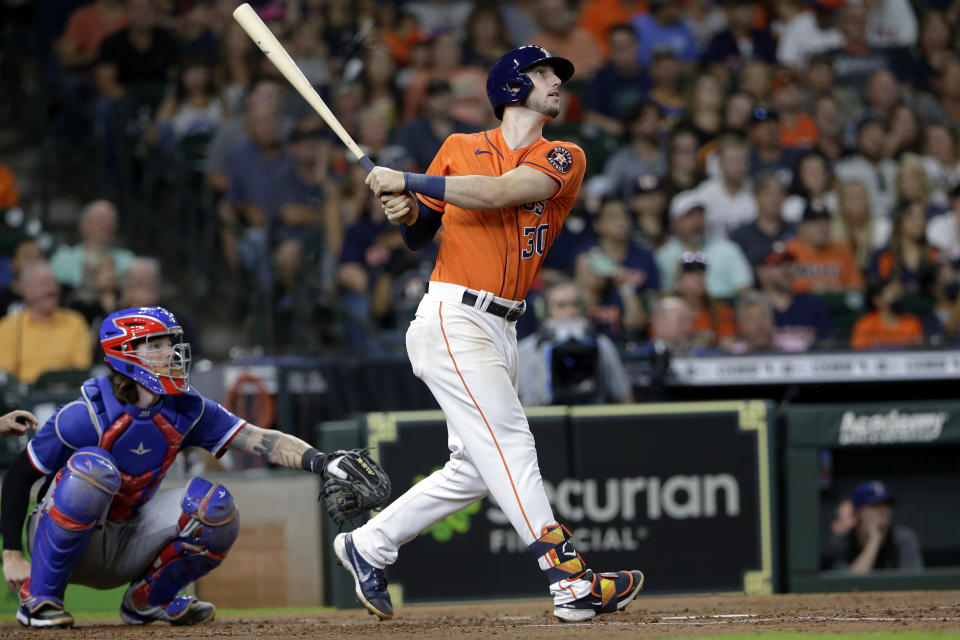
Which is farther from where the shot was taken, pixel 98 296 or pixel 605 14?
pixel 605 14

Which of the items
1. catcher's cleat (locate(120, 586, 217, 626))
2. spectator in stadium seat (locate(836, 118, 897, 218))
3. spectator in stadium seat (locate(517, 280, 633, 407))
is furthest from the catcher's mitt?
spectator in stadium seat (locate(836, 118, 897, 218))

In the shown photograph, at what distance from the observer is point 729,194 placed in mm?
10055

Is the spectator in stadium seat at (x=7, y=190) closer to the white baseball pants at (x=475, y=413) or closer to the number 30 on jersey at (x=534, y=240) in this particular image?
the white baseball pants at (x=475, y=413)

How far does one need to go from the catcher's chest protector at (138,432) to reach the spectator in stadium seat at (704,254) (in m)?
4.80

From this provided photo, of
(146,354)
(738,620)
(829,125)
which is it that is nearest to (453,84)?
(829,125)

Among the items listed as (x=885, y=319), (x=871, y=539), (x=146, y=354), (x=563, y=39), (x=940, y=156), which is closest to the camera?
(x=146, y=354)

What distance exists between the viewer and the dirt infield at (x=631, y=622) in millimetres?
4336

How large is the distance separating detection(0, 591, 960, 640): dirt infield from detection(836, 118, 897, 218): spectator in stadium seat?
200 inches

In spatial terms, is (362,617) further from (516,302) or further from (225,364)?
(225,364)

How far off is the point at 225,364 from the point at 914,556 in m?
3.84

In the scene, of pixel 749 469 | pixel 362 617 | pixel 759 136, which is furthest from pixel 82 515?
pixel 759 136

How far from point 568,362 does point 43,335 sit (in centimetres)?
331

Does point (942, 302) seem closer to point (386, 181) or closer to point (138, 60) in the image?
point (386, 181)

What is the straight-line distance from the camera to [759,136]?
1061 cm
